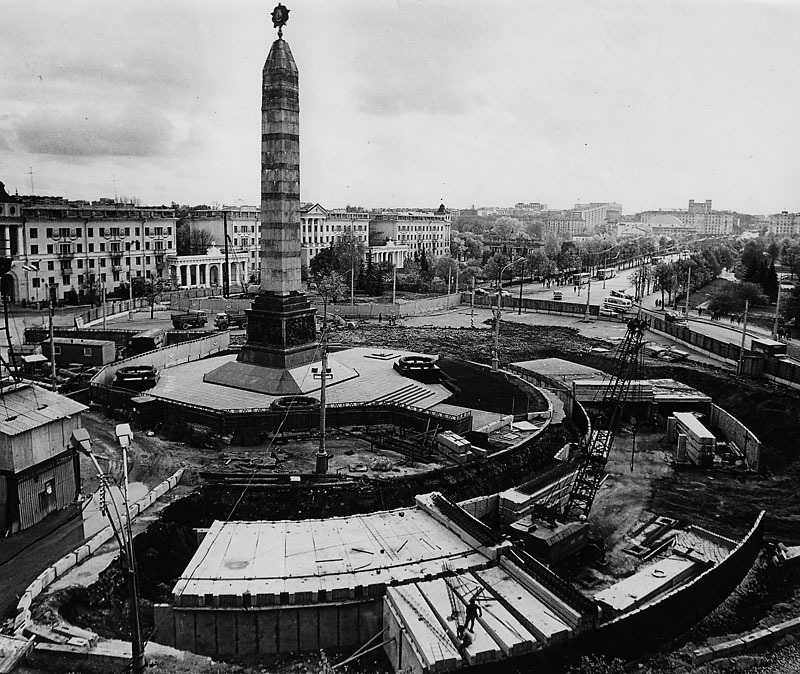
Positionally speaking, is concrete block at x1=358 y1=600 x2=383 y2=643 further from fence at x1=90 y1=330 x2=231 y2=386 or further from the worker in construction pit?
fence at x1=90 y1=330 x2=231 y2=386

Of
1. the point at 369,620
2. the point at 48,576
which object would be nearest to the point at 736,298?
the point at 369,620

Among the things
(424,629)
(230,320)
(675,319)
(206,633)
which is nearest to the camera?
(424,629)

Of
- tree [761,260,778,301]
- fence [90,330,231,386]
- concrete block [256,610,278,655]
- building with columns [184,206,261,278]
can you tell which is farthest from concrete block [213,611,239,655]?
tree [761,260,778,301]

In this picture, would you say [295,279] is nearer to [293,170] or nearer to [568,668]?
[293,170]

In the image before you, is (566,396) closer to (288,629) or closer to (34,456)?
(288,629)

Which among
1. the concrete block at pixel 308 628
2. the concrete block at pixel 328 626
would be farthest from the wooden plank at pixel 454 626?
the concrete block at pixel 308 628

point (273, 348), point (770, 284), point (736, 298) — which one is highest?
point (770, 284)

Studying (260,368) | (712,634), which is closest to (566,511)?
(712,634)
